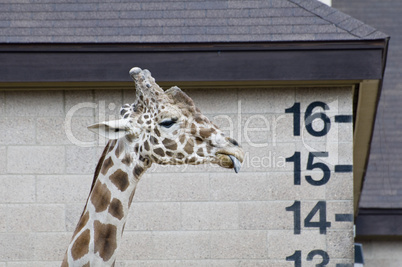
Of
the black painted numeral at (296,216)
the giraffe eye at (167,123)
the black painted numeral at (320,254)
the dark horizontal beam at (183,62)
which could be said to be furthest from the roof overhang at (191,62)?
the giraffe eye at (167,123)

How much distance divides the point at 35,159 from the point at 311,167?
269 cm

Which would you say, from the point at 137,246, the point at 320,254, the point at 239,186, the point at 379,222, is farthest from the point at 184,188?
the point at 379,222

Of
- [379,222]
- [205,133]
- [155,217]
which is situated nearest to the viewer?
[205,133]

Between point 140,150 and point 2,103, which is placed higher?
point 2,103

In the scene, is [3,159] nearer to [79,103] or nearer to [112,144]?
[79,103]

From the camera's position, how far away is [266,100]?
801 cm

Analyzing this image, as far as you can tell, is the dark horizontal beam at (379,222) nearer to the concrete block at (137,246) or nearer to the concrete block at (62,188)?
the concrete block at (137,246)

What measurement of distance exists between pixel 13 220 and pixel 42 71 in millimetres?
1478

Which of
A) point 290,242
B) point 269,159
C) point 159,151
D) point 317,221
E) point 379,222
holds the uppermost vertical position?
point 159,151

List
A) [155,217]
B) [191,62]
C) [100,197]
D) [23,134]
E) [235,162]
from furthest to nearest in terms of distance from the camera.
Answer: [23,134], [155,217], [191,62], [100,197], [235,162]

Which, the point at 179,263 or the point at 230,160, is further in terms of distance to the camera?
the point at 179,263

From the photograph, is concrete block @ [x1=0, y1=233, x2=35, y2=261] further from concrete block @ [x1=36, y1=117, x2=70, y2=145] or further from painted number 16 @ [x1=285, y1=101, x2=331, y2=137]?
painted number 16 @ [x1=285, y1=101, x2=331, y2=137]

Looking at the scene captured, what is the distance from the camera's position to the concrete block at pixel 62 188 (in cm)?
798

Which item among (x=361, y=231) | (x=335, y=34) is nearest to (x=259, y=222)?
(x=335, y=34)
